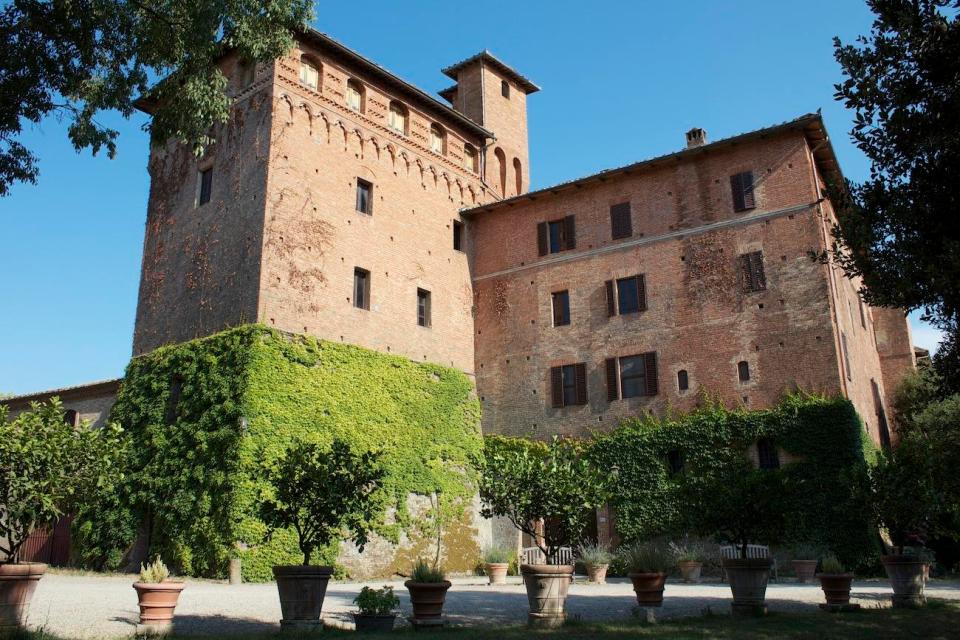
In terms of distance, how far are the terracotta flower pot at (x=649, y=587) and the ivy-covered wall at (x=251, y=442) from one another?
357 inches

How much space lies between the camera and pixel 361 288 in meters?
24.1

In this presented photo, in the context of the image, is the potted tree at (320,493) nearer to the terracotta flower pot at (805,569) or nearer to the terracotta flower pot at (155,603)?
the terracotta flower pot at (155,603)

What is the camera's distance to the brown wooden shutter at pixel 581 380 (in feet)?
82.1

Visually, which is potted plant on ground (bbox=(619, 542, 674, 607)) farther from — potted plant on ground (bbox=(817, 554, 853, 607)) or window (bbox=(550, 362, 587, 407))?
window (bbox=(550, 362, 587, 407))

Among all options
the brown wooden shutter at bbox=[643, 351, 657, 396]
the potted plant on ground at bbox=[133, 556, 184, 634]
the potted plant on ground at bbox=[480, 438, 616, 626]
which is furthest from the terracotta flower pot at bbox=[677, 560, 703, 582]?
the potted plant on ground at bbox=[133, 556, 184, 634]

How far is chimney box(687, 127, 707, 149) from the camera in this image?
27.0 meters

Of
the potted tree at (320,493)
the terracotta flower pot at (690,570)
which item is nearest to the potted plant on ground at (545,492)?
the potted tree at (320,493)

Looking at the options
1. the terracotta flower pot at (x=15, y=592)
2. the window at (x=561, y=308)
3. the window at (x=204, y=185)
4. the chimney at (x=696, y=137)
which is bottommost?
the terracotta flower pot at (x=15, y=592)

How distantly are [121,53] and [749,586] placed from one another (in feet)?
43.4

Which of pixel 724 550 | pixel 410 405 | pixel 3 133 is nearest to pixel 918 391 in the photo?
pixel 724 550

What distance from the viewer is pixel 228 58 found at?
25.2 metres

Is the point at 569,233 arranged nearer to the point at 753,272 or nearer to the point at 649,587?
the point at 753,272

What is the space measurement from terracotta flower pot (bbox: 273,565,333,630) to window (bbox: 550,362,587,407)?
15341mm

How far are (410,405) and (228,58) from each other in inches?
497
